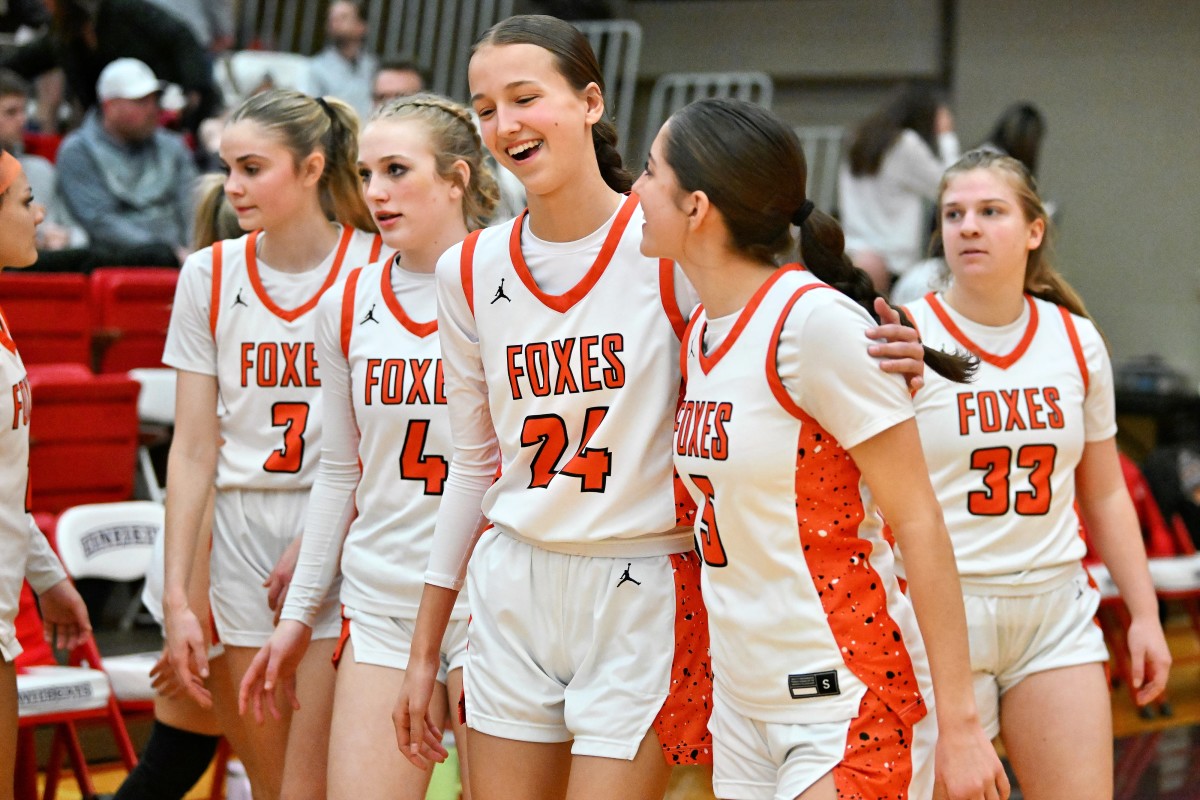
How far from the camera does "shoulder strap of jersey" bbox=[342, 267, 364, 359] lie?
3182 mm

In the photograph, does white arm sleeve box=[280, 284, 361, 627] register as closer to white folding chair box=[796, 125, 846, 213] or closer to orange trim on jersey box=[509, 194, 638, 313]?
orange trim on jersey box=[509, 194, 638, 313]

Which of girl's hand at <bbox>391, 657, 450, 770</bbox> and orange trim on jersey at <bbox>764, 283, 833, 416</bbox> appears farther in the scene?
girl's hand at <bbox>391, 657, 450, 770</bbox>

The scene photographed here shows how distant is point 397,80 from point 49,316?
212cm

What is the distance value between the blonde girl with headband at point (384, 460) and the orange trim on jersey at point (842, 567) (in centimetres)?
100

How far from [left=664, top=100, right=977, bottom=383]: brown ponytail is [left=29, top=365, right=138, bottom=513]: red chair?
4291 mm

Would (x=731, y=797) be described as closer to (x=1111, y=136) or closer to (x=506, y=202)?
(x=506, y=202)

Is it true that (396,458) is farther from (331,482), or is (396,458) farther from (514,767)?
(514,767)

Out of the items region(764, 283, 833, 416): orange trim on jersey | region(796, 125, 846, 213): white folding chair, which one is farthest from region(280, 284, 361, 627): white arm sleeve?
region(796, 125, 846, 213): white folding chair

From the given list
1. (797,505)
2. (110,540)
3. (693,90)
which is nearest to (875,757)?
(797,505)

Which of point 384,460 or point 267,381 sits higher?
point 267,381

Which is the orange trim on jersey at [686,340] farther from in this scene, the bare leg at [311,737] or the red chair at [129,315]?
the red chair at [129,315]

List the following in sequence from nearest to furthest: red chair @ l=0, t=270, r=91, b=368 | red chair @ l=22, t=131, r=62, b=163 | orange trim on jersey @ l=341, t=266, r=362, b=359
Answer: orange trim on jersey @ l=341, t=266, r=362, b=359, red chair @ l=0, t=270, r=91, b=368, red chair @ l=22, t=131, r=62, b=163

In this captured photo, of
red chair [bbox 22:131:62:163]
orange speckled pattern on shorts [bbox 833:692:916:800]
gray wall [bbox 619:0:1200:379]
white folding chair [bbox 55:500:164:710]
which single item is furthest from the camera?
gray wall [bbox 619:0:1200:379]

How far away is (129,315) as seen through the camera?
22.6 feet
